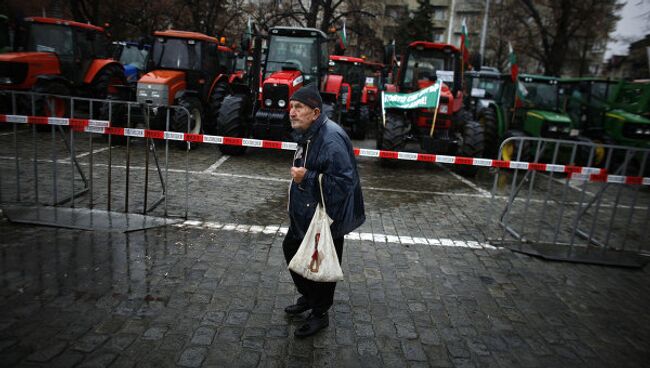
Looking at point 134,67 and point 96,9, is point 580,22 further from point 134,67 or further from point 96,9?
point 96,9

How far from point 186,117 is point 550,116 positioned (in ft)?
31.3

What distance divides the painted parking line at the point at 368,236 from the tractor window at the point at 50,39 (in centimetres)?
919

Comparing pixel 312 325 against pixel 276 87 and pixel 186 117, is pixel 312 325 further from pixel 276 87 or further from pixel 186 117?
pixel 186 117

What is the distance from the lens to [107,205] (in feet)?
20.3

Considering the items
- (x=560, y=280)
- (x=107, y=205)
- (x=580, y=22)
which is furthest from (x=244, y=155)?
(x=580, y=22)

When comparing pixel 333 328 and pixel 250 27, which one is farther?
pixel 250 27

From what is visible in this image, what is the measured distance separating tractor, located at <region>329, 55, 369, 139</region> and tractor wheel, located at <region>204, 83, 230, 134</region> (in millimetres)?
4096

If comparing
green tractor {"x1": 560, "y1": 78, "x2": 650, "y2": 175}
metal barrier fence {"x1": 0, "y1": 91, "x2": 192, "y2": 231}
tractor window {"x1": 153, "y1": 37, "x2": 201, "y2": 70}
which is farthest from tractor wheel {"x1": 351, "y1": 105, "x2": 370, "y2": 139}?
metal barrier fence {"x1": 0, "y1": 91, "x2": 192, "y2": 231}

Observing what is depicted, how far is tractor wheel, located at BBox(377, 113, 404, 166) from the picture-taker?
9930 mm

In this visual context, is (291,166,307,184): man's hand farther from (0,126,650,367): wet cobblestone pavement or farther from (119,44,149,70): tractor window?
(119,44,149,70): tractor window

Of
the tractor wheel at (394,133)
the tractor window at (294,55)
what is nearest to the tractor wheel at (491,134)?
the tractor wheel at (394,133)

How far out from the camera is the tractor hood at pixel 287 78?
395 inches

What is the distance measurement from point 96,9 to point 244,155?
46.5ft

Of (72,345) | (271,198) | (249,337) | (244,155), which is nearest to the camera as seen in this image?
(72,345)
